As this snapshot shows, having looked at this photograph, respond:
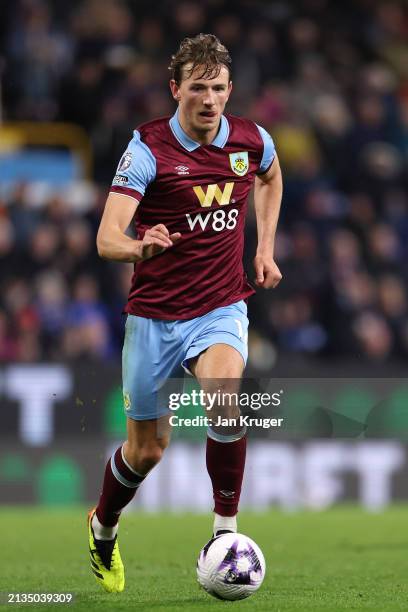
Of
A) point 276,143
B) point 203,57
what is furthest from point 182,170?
point 276,143

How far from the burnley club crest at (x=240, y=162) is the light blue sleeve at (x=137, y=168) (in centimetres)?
39

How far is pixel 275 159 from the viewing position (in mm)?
6648

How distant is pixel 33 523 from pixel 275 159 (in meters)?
5.04

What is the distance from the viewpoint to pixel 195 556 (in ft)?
27.8

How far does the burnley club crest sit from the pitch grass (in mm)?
1849

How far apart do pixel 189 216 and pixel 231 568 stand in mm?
1520

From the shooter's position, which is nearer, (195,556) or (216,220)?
(216,220)

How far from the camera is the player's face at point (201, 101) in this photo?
6.03m

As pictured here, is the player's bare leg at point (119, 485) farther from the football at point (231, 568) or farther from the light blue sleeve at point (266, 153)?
the light blue sleeve at point (266, 153)

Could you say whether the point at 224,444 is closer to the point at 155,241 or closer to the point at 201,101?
the point at 155,241

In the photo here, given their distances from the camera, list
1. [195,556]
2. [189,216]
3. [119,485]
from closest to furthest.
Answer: [189,216]
[119,485]
[195,556]

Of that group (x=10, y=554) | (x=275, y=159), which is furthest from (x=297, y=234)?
(x=275, y=159)

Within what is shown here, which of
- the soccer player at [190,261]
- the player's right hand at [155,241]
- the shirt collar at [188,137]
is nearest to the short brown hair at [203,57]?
the soccer player at [190,261]

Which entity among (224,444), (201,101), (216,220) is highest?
(201,101)
